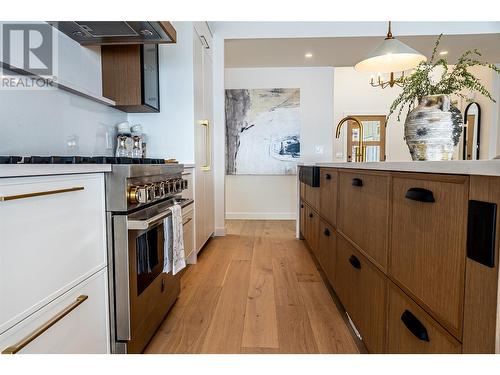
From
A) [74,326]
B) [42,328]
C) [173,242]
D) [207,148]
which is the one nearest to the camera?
[42,328]

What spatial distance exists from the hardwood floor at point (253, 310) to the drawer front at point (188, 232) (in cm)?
17

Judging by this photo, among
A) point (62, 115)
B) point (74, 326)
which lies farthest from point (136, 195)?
point (62, 115)

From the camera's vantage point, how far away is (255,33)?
3.45 meters

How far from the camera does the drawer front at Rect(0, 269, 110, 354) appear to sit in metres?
0.69

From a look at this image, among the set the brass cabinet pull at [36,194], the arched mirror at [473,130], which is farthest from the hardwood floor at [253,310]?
the arched mirror at [473,130]

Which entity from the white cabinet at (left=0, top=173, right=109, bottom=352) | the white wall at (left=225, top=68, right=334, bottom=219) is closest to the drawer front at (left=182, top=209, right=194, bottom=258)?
the white cabinet at (left=0, top=173, right=109, bottom=352)

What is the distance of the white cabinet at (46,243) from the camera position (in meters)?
0.63

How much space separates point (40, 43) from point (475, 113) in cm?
673

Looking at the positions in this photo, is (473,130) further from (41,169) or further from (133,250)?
(41,169)

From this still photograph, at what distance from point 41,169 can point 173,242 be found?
2.53ft

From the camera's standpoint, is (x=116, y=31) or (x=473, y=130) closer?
(x=116, y=31)

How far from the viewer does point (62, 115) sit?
1706 mm

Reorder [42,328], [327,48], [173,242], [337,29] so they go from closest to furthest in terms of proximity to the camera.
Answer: [42,328], [173,242], [337,29], [327,48]

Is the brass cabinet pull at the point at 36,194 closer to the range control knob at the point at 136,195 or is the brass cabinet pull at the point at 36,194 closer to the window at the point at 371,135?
the range control knob at the point at 136,195
